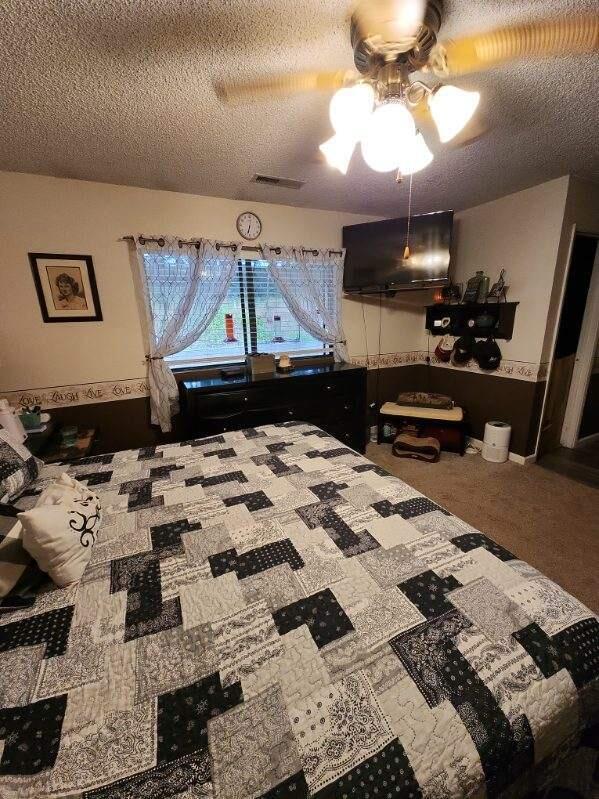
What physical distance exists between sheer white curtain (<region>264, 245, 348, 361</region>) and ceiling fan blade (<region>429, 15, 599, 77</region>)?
78.5 inches

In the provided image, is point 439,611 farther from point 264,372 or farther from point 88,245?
point 88,245

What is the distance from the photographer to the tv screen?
2855mm

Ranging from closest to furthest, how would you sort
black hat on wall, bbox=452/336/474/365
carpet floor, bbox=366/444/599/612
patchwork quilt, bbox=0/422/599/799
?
patchwork quilt, bbox=0/422/599/799 < carpet floor, bbox=366/444/599/612 < black hat on wall, bbox=452/336/474/365

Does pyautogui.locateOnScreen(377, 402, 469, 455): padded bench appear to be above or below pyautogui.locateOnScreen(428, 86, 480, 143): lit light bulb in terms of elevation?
below

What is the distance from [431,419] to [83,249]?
3.43m

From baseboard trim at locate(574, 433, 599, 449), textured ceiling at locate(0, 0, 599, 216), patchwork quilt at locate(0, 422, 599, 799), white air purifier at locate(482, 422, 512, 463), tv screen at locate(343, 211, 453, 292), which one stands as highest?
textured ceiling at locate(0, 0, 599, 216)

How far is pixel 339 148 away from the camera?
1280 millimetres

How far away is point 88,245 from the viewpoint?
2426mm

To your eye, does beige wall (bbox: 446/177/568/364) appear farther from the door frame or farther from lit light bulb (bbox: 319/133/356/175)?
lit light bulb (bbox: 319/133/356/175)

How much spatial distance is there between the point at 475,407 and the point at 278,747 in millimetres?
3472

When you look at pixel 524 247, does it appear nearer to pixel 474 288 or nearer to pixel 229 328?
pixel 474 288

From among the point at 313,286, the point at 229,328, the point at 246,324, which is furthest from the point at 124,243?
the point at 313,286

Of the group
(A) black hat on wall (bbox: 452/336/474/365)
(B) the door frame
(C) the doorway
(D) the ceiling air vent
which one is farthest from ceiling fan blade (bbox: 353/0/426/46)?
(B) the door frame

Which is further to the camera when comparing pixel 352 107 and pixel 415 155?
pixel 415 155
